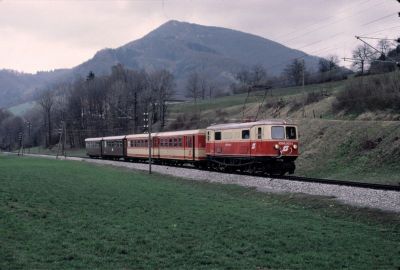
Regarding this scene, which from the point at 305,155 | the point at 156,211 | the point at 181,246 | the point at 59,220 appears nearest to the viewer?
the point at 181,246

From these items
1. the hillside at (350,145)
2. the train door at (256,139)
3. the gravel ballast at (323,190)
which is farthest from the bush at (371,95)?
the gravel ballast at (323,190)

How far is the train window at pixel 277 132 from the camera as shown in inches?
1164

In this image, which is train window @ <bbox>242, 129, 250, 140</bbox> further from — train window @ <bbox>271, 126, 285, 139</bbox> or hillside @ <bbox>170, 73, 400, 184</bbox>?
hillside @ <bbox>170, 73, 400, 184</bbox>

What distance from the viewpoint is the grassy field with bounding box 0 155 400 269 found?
10.0 meters

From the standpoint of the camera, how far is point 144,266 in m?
9.53

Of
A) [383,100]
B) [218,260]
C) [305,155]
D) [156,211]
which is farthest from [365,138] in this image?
[218,260]

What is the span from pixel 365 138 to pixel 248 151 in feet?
40.8

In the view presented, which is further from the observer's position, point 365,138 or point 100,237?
point 365,138

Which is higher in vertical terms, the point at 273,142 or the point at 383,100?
the point at 383,100

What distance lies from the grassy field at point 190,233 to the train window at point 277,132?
869 centimetres

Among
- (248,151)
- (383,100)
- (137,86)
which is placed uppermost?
(137,86)

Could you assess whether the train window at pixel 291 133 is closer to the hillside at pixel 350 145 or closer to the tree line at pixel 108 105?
the hillside at pixel 350 145

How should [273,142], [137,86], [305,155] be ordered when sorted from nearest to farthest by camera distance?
[273,142]
[305,155]
[137,86]

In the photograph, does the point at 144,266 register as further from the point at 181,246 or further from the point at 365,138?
the point at 365,138
